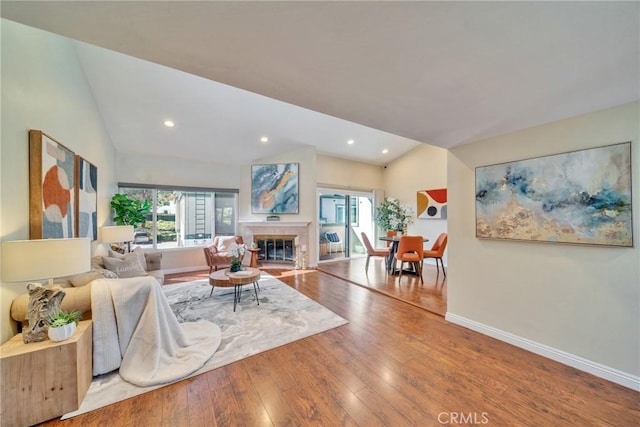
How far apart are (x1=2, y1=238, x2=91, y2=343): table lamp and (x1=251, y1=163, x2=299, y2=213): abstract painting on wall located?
4.45m

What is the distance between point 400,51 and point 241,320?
3.14m

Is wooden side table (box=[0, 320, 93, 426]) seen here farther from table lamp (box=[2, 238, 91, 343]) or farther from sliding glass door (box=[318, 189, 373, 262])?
sliding glass door (box=[318, 189, 373, 262])

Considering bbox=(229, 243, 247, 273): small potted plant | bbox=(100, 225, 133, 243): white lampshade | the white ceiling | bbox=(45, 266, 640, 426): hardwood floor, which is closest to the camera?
the white ceiling

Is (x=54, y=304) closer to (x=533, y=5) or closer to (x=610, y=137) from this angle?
(x=533, y=5)

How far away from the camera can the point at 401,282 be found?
4.46 m

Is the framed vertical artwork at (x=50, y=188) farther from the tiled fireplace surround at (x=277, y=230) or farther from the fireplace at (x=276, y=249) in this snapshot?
the fireplace at (x=276, y=249)

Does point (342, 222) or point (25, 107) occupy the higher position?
point (25, 107)

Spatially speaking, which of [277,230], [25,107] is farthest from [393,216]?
[25,107]

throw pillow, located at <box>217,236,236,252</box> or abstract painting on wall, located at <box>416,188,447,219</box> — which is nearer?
throw pillow, located at <box>217,236,236,252</box>

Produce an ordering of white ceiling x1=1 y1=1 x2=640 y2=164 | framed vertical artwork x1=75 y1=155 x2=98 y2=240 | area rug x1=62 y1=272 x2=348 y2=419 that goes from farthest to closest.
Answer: framed vertical artwork x1=75 y1=155 x2=98 y2=240, area rug x1=62 y1=272 x2=348 y2=419, white ceiling x1=1 y1=1 x2=640 y2=164

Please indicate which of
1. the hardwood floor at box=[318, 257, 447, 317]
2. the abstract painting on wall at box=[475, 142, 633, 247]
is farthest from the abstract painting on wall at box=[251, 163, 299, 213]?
the abstract painting on wall at box=[475, 142, 633, 247]

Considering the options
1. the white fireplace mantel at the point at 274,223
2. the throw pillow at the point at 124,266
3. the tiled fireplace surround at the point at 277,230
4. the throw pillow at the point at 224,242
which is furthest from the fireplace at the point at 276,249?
the throw pillow at the point at 124,266

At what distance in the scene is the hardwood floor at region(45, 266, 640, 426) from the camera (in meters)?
1.50

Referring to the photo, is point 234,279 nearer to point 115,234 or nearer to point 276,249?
point 115,234
